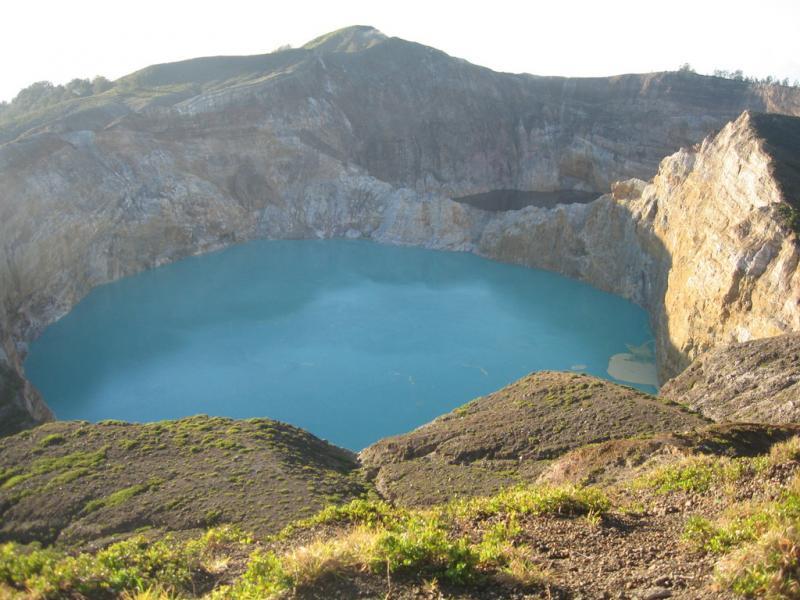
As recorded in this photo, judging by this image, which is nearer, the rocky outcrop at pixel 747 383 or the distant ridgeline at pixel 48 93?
the rocky outcrop at pixel 747 383

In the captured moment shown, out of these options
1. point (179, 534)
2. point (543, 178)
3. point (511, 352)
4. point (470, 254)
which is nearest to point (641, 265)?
point (511, 352)

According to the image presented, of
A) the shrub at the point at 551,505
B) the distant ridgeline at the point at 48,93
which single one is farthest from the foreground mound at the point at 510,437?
the distant ridgeline at the point at 48,93

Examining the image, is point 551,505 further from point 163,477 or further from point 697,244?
point 697,244

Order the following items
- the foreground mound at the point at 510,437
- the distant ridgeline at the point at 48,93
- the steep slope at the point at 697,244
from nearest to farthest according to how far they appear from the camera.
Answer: the foreground mound at the point at 510,437 < the steep slope at the point at 697,244 < the distant ridgeline at the point at 48,93

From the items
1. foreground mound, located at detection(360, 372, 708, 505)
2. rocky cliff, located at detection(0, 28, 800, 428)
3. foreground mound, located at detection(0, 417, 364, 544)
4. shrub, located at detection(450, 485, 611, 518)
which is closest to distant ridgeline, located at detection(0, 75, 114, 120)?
rocky cliff, located at detection(0, 28, 800, 428)

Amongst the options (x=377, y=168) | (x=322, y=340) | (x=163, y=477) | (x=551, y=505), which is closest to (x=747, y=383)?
(x=551, y=505)

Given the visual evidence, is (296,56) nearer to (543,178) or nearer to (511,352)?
(543,178)

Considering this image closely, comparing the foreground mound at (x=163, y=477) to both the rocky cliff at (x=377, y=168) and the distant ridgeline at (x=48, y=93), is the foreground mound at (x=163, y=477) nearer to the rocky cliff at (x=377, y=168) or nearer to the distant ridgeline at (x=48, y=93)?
the rocky cliff at (x=377, y=168)
